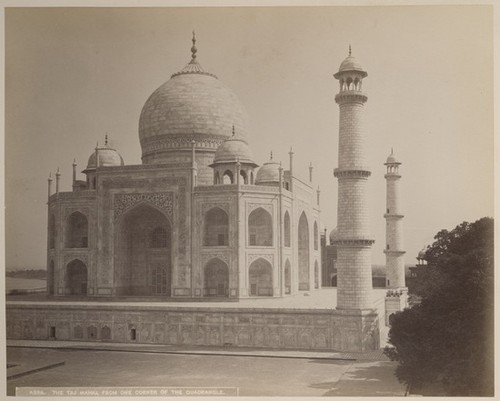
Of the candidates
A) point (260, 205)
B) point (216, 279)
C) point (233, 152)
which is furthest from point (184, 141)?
point (216, 279)

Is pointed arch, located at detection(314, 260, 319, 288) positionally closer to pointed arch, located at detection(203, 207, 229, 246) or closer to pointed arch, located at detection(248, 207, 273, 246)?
pointed arch, located at detection(248, 207, 273, 246)

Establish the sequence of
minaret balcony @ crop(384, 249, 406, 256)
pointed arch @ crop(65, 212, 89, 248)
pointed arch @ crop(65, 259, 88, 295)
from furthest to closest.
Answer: minaret balcony @ crop(384, 249, 406, 256)
pointed arch @ crop(65, 212, 89, 248)
pointed arch @ crop(65, 259, 88, 295)

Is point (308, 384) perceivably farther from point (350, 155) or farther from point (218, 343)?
point (350, 155)

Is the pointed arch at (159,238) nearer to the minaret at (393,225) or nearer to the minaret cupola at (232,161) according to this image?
the minaret cupola at (232,161)

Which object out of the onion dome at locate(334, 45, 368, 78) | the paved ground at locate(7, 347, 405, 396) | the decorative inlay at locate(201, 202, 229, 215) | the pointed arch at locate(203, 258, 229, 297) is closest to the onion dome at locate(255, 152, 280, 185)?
the decorative inlay at locate(201, 202, 229, 215)

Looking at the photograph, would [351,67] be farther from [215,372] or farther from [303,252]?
[303,252]

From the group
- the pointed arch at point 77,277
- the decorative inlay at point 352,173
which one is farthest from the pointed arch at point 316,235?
the decorative inlay at point 352,173
